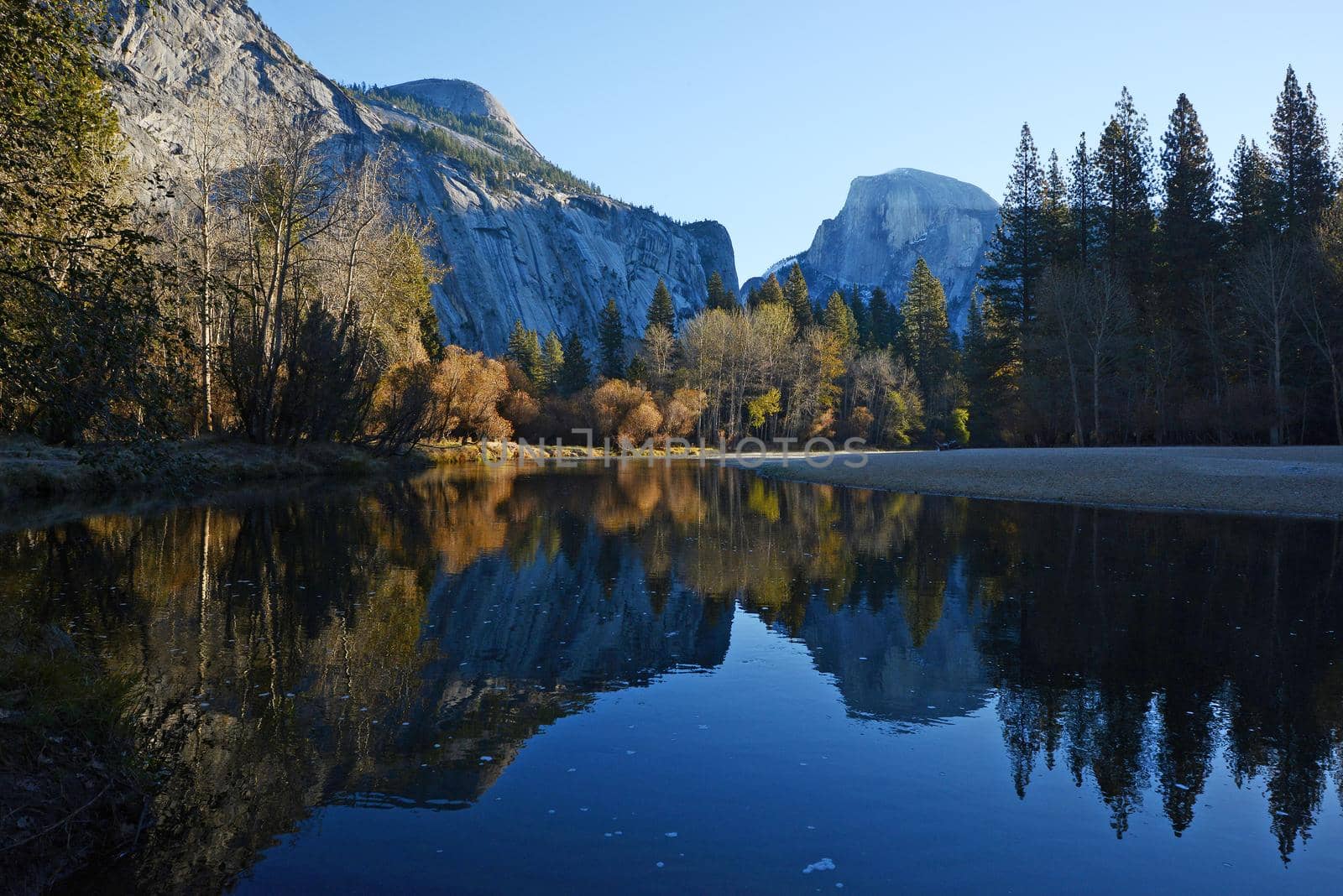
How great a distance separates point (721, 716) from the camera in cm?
630

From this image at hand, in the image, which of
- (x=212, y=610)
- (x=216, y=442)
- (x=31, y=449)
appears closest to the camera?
(x=212, y=610)

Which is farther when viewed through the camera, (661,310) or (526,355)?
(661,310)

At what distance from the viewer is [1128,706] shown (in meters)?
6.27

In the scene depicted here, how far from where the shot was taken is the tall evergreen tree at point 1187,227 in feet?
145

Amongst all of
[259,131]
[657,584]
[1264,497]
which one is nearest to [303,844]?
[657,584]

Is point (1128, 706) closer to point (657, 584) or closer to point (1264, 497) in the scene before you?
point (657, 584)

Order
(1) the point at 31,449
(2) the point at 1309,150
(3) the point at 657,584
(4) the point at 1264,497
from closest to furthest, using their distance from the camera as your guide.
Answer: (3) the point at 657,584 → (4) the point at 1264,497 → (1) the point at 31,449 → (2) the point at 1309,150

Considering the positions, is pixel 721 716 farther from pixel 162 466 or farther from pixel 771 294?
pixel 771 294

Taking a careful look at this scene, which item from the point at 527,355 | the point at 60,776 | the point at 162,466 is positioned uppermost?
the point at 527,355

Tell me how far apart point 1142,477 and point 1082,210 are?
36962mm

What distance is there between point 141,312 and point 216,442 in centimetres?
2595

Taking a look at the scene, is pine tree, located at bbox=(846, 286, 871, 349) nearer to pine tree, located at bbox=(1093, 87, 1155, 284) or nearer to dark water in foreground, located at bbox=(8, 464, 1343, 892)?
pine tree, located at bbox=(1093, 87, 1155, 284)

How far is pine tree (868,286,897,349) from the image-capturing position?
312 feet

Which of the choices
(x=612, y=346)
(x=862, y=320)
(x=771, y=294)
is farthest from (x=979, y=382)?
(x=612, y=346)
